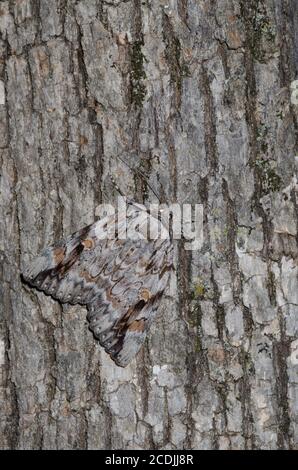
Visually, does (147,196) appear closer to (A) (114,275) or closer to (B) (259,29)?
(A) (114,275)

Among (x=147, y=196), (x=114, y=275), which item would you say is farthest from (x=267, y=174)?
(x=114, y=275)

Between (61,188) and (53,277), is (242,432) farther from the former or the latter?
(61,188)

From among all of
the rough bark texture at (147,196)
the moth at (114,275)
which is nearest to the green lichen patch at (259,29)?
the rough bark texture at (147,196)

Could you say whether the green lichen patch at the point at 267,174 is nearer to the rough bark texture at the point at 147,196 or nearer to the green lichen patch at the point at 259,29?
the rough bark texture at the point at 147,196

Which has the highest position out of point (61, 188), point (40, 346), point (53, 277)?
point (61, 188)

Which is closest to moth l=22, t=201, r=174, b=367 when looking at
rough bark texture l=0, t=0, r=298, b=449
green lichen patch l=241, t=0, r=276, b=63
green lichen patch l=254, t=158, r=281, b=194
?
rough bark texture l=0, t=0, r=298, b=449

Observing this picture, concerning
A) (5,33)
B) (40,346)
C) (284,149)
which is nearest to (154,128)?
(284,149)
